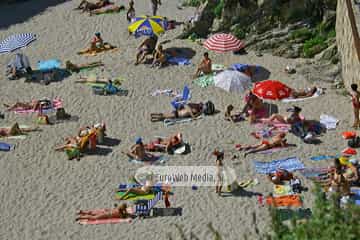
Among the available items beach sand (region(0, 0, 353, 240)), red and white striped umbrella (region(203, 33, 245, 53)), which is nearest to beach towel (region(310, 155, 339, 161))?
beach sand (region(0, 0, 353, 240))

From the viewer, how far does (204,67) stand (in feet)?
71.6

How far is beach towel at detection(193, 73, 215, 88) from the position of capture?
70.4 feet

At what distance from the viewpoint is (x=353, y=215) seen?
7848 mm

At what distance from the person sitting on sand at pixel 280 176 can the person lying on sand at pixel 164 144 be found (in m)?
2.89

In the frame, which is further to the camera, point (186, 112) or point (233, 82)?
point (233, 82)

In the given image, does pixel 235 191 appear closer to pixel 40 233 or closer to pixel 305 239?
pixel 40 233

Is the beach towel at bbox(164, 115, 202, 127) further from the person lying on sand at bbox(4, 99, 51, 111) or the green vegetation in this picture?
the green vegetation

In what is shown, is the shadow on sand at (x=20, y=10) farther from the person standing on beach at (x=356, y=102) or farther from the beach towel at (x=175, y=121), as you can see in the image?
the person standing on beach at (x=356, y=102)

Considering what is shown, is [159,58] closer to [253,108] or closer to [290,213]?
[253,108]

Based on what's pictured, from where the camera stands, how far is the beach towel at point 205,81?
21453 millimetres

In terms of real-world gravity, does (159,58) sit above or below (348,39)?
above

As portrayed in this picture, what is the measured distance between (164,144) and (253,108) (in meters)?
2.86

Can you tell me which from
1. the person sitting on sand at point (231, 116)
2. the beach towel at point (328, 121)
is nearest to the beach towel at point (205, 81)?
the person sitting on sand at point (231, 116)

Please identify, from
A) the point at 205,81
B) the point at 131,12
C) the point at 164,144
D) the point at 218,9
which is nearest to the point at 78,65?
the point at 131,12
